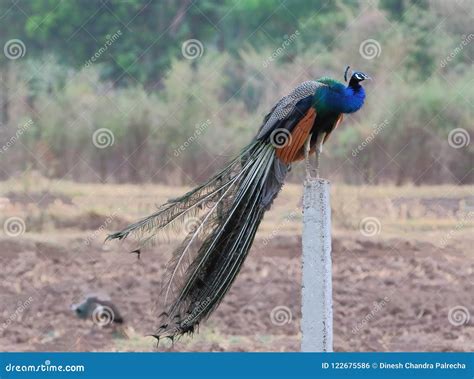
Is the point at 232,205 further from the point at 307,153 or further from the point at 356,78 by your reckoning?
the point at 356,78

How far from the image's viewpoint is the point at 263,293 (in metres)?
9.20

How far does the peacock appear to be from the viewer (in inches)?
252

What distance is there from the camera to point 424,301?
29.7ft

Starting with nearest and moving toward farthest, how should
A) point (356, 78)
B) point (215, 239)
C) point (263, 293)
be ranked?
1. point (215, 239)
2. point (356, 78)
3. point (263, 293)

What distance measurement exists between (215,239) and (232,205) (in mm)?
245

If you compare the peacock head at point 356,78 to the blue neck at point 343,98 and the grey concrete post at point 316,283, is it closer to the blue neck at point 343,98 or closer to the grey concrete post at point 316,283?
the blue neck at point 343,98

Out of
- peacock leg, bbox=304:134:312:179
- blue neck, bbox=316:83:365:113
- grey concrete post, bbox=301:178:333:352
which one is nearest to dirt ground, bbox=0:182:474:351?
peacock leg, bbox=304:134:312:179

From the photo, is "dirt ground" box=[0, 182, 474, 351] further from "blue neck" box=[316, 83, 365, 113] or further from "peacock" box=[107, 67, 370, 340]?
"blue neck" box=[316, 83, 365, 113]

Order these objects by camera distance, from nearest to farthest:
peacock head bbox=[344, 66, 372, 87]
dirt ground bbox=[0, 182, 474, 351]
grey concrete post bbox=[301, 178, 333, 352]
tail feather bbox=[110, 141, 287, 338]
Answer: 1. grey concrete post bbox=[301, 178, 333, 352]
2. tail feather bbox=[110, 141, 287, 338]
3. peacock head bbox=[344, 66, 372, 87]
4. dirt ground bbox=[0, 182, 474, 351]

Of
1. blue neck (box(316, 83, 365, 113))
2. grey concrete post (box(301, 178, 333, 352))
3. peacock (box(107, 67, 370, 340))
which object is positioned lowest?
grey concrete post (box(301, 178, 333, 352))

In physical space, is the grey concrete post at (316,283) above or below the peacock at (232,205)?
below

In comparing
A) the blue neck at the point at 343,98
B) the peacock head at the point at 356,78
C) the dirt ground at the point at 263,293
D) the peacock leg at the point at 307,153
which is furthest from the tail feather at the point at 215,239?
the dirt ground at the point at 263,293

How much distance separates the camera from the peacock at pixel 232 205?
21.0ft

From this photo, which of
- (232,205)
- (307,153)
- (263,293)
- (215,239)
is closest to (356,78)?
(307,153)
